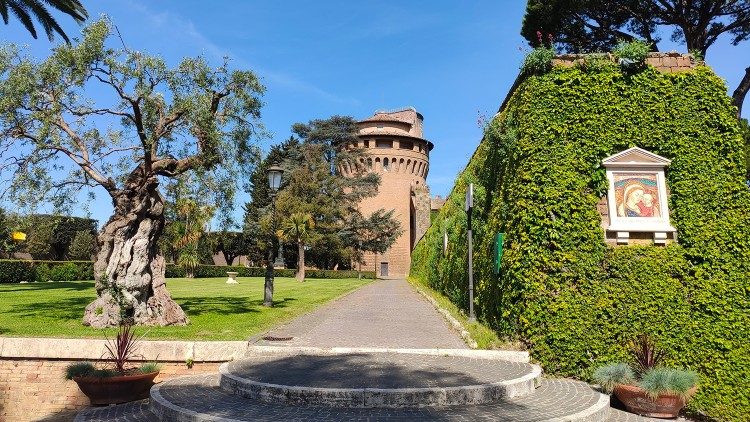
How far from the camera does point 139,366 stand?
20.8ft

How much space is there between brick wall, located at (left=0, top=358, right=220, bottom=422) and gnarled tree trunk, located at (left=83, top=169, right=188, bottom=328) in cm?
270

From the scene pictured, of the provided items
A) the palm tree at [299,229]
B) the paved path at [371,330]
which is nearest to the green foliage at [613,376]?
the paved path at [371,330]

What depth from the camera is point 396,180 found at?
163 ft

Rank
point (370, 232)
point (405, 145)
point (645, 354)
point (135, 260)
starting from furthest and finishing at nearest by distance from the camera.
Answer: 1. point (405, 145)
2. point (370, 232)
3. point (135, 260)
4. point (645, 354)

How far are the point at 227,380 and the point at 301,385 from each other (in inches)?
41.6

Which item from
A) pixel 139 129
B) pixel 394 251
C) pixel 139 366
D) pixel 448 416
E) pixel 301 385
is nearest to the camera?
pixel 448 416

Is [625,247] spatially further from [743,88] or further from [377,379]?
[743,88]

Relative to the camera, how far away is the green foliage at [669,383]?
219 inches

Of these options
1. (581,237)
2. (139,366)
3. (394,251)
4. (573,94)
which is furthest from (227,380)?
(394,251)

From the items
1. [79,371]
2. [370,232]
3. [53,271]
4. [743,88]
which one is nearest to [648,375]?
[79,371]

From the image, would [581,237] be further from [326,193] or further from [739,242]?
[326,193]

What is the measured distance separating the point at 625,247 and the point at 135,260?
30.7 feet

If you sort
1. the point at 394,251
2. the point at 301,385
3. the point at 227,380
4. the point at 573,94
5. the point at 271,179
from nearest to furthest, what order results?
the point at 301,385 < the point at 227,380 < the point at 573,94 < the point at 271,179 < the point at 394,251

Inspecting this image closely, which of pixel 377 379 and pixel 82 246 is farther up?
pixel 82 246
